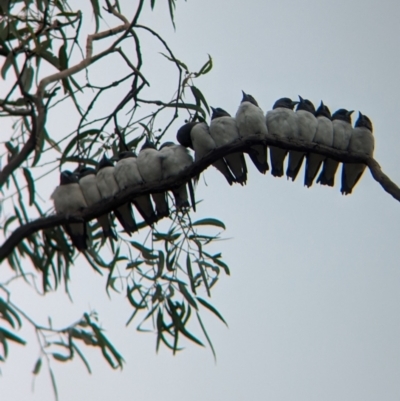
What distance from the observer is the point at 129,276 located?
133 inches

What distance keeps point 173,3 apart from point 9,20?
699 mm

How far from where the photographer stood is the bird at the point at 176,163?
2727 millimetres

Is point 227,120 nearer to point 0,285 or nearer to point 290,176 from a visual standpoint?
point 290,176

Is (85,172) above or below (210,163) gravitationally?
above

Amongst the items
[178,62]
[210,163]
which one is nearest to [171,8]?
[178,62]

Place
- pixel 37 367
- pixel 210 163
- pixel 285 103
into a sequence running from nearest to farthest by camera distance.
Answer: pixel 210 163
pixel 285 103
pixel 37 367

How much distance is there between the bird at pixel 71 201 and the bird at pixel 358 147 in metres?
0.67

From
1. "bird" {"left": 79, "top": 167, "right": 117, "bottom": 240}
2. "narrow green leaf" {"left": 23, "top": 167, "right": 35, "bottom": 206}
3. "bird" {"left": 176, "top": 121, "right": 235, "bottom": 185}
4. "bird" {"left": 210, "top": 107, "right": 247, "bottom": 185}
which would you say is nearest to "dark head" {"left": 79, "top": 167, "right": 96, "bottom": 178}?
"bird" {"left": 79, "top": 167, "right": 117, "bottom": 240}

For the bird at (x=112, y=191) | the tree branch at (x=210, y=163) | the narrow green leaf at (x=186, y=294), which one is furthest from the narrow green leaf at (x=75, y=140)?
the narrow green leaf at (x=186, y=294)

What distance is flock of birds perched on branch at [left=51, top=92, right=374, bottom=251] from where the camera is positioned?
2723mm

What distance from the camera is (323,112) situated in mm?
2857

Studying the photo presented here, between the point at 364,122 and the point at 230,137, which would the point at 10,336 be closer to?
the point at 230,137

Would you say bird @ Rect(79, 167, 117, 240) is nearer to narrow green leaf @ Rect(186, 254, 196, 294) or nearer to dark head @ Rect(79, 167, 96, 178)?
dark head @ Rect(79, 167, 96, 178)

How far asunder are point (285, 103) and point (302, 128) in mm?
141
